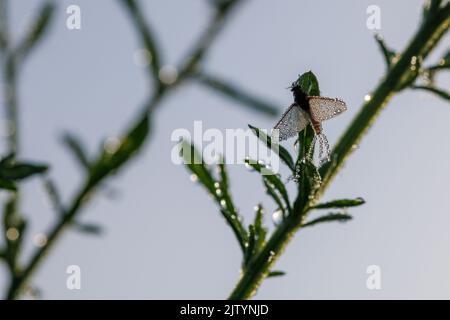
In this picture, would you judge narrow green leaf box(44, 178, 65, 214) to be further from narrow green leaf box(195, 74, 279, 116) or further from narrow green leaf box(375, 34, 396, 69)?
narrow green leaf box(375, 34, 396, 69)

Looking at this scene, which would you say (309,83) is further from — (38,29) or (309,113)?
(38,29)

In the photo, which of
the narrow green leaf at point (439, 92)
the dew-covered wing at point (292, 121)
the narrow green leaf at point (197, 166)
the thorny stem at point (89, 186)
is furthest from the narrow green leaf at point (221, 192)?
the thorny stem at point (89, 186)

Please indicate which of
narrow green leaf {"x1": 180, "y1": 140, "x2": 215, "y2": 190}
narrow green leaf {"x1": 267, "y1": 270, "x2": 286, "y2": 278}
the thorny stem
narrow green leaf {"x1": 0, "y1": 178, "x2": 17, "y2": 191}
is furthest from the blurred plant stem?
narrow green leaf {"x1": 267, "y1": 270, "x2": 286, "y2": 278}

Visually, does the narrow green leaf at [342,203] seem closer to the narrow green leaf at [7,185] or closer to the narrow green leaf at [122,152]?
the narrow green leaf at [7,185]

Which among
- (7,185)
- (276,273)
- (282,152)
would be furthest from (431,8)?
(7,185)
